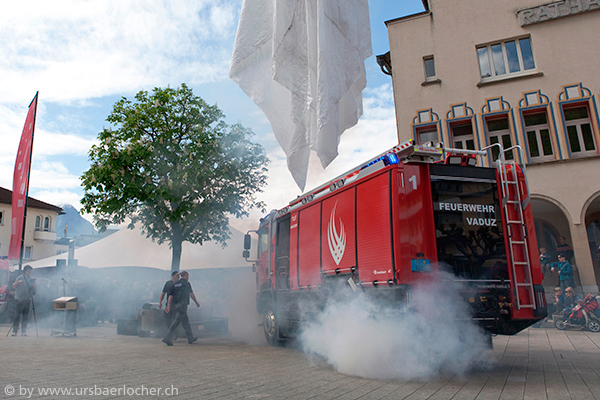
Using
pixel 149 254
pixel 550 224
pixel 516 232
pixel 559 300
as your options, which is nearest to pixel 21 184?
pixel 149 254

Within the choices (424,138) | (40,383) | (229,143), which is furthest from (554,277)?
(40,383)

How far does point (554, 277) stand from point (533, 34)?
8385 mm

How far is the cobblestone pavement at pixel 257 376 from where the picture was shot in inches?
170

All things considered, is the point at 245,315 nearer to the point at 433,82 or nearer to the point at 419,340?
the point at 419,340

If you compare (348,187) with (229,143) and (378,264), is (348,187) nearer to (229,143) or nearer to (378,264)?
(378,264)

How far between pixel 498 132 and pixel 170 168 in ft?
37.2

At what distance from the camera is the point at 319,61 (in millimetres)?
2361

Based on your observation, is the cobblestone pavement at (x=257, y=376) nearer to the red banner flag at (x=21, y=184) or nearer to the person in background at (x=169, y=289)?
the person in background at (x=169, y=289)

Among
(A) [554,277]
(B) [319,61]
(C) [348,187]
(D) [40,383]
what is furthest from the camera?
(A) [554,277]

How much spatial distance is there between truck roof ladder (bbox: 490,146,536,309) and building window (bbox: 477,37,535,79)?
990cm

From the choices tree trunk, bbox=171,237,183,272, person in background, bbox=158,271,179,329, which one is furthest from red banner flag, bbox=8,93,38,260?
person in background, bbox=158,271,179,329

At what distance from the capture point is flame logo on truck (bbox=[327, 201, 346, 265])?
679 centimetres

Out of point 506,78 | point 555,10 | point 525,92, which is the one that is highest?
point 555,10

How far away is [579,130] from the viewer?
43.9 ft
